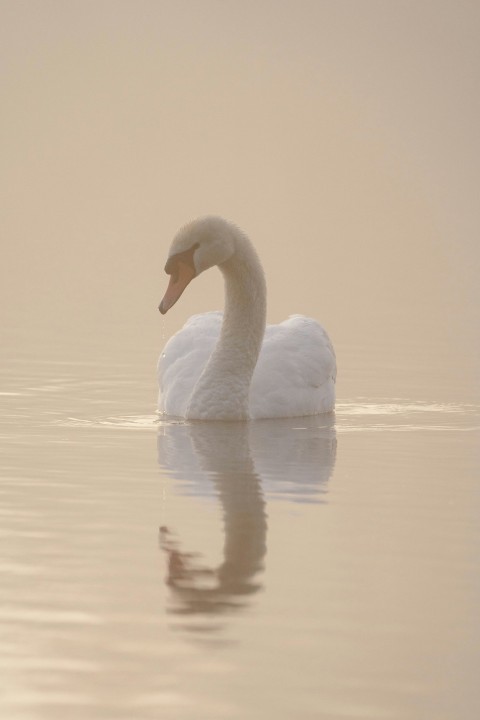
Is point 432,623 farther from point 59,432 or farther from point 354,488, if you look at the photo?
point 59,432

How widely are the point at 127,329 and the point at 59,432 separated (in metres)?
11.0

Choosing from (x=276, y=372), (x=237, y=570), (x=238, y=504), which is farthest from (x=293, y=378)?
(x=237, y=570)

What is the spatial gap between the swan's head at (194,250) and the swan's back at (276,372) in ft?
2.49

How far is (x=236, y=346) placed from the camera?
13438 millimetres

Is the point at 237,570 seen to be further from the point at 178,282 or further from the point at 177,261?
the point at 177,261

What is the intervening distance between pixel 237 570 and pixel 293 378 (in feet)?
19.0

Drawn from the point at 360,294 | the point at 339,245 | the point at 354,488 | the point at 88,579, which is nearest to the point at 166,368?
the point at 354,488

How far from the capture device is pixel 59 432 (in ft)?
40.7

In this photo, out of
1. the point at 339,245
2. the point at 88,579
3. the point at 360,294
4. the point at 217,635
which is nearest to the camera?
the point at 217,635

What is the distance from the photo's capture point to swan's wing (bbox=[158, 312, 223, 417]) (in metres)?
13.6

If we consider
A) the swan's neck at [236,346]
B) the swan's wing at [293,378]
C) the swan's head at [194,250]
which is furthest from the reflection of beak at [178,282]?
the swan's wing at [293,378]

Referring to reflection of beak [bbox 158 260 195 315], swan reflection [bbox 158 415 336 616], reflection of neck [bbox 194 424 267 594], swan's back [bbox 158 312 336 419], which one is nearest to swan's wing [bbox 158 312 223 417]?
swan's back [bbox 158 312 336 419]

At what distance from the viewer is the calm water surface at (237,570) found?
6184 millimetres

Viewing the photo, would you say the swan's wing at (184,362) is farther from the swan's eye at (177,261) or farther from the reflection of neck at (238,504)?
the swan's eye at (177,261)
